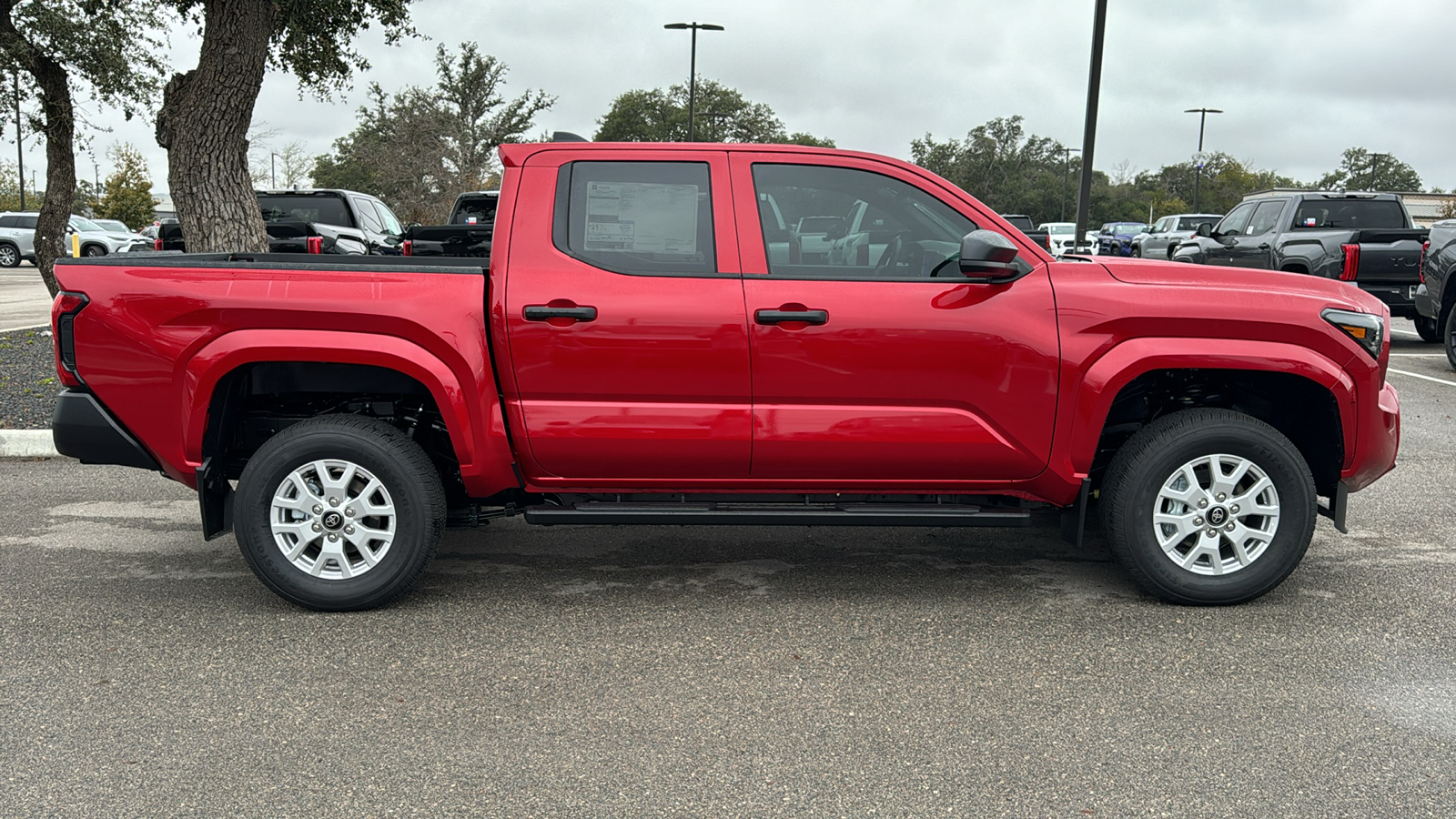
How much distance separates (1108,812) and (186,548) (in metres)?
4.30

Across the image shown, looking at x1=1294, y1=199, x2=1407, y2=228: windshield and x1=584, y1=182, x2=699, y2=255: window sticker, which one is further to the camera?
x1=1294, y1=199, x2=1407, y2=228: windshield

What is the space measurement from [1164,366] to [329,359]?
3.22 m

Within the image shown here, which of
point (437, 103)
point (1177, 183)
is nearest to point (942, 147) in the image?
point (1177, 183)

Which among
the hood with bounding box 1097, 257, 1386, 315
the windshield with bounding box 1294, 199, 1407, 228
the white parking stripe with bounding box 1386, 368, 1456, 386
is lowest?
the white parking stripe with bounding box 1386, 368, 1456, 386

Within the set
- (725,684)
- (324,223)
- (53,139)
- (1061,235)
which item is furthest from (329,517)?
(1061,235)

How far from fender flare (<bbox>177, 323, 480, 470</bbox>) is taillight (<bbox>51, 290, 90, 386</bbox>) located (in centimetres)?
45

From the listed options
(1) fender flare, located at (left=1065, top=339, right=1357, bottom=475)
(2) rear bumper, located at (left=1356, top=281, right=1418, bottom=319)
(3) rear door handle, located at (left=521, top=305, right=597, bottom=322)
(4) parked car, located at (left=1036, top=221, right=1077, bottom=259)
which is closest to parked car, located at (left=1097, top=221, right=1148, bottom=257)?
(4) parked car, located at (left=1036, top=221, right=1077, bottom=259)

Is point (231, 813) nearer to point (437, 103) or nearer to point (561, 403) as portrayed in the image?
point (561, 403)

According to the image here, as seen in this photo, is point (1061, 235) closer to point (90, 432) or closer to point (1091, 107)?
point (1091, 107)

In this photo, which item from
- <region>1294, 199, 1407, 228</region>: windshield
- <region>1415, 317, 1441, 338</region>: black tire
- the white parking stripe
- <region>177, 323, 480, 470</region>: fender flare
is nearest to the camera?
A: <region>177, 323, 480, 470</region>: fender flare

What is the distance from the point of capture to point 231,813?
114 inches

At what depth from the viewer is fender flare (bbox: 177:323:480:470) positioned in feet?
14.1

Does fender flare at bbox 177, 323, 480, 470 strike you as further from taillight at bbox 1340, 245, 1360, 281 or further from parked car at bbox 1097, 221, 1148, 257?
parked car at bbox 1097, 221, 1148, 257

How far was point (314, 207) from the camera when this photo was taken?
51.8 ft
